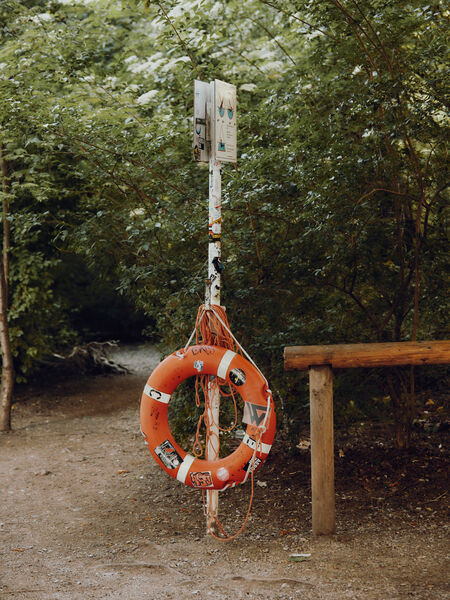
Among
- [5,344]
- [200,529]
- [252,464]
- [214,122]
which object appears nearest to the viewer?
[252,464]

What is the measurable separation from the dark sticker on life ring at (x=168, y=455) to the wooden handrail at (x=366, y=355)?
27.2 inches

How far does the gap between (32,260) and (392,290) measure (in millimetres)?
3330

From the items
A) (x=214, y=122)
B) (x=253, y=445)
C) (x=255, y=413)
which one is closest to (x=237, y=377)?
(x=255, y=413)

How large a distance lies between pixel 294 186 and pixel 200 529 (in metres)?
1.93

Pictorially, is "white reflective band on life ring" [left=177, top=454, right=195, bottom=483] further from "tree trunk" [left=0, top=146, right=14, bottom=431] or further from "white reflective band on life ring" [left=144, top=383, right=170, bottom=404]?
"tree trunk" [left=0, top=146, right=14, bottom=431]

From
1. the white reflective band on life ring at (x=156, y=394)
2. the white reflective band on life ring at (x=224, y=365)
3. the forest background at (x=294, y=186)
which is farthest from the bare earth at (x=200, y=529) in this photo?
the white reflective band on life ring at (x=224, y=365)

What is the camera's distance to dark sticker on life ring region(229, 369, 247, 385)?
311 centimetres

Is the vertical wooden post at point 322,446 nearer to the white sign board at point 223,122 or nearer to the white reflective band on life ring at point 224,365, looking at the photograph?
the white reflective band on life ring at point 224,365

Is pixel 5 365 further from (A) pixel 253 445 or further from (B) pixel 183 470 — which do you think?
(A) pixel 253 445

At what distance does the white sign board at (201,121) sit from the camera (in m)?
3.16

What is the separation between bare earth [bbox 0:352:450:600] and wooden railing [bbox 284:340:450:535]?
0.19 m

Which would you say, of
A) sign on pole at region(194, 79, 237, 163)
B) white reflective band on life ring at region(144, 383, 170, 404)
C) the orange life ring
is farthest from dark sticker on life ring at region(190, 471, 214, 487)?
sign on pole at region(194, 79, 237, 163)

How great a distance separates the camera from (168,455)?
320 cm

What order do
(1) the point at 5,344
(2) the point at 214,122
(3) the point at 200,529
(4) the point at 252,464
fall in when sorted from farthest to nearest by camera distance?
(1) the point at 5,344 → (3) the point at 200,529 → (2) the point at 214,122 → (4) the point at 252,464
